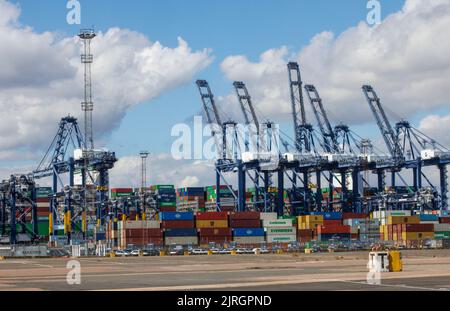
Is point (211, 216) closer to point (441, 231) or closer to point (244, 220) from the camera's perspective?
point (244, 220)

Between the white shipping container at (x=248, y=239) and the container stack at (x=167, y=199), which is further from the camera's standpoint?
the container stack at (x=167, y=199)

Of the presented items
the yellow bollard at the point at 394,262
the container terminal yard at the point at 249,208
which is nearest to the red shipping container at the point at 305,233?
the container terminal yard at the point at 249,208

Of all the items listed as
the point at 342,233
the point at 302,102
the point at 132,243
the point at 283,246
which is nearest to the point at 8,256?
the point at 132,243

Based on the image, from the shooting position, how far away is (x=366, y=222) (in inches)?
5733

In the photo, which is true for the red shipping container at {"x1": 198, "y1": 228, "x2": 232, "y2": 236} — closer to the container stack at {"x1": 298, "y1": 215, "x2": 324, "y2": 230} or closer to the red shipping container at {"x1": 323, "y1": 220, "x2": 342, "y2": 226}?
the container stack at {"x1": 298, "y1": 215, "x2": 324, "y2": 230}

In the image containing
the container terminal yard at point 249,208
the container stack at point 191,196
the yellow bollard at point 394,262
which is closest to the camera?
the yellow bollard at point 394,262

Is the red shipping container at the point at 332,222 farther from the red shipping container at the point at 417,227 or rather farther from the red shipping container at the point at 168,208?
the red shipping container at the point at 168,208

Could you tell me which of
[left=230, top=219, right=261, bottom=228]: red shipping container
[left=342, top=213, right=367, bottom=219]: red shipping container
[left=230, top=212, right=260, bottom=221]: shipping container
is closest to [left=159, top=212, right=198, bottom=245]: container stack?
[left=230, top=219, right=261, bottom=228]: red shipping container

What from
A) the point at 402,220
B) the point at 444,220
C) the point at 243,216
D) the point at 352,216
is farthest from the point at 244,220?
the point at 444,220

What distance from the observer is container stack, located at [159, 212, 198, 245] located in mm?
132750

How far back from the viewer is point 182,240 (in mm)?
132500

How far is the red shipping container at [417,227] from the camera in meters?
139

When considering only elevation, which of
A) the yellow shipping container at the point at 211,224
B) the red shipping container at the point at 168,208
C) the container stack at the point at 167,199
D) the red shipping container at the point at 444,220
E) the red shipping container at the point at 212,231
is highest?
the container stack at the point at 167,199
